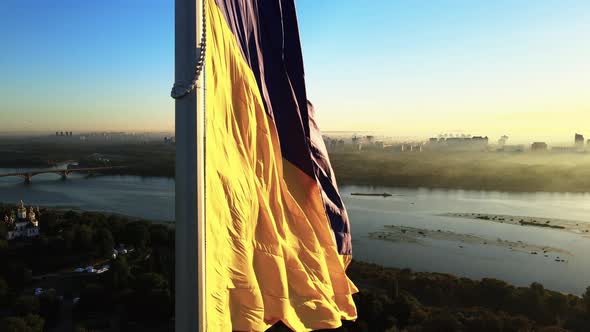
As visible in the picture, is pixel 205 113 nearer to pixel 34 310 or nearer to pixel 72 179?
pixel 34 310

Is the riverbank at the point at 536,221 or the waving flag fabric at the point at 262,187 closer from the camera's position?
the waving flag fabric at the point at 262,187

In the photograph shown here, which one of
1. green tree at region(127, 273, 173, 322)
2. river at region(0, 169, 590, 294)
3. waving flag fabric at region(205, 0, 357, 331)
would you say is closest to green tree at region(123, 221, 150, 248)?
green tree at region(127, 273, 173, 322)

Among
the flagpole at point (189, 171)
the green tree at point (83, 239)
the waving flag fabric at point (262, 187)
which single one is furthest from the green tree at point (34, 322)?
the flagpole at point (189, 171)

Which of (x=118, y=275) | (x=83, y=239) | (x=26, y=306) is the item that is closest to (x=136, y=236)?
(x=83, y=239)

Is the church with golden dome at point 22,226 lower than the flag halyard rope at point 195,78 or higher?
lower

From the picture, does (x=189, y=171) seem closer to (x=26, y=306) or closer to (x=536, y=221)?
(x=26, y=306)

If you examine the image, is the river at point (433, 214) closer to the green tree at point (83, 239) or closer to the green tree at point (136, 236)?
the green tree at point (136, 236)
